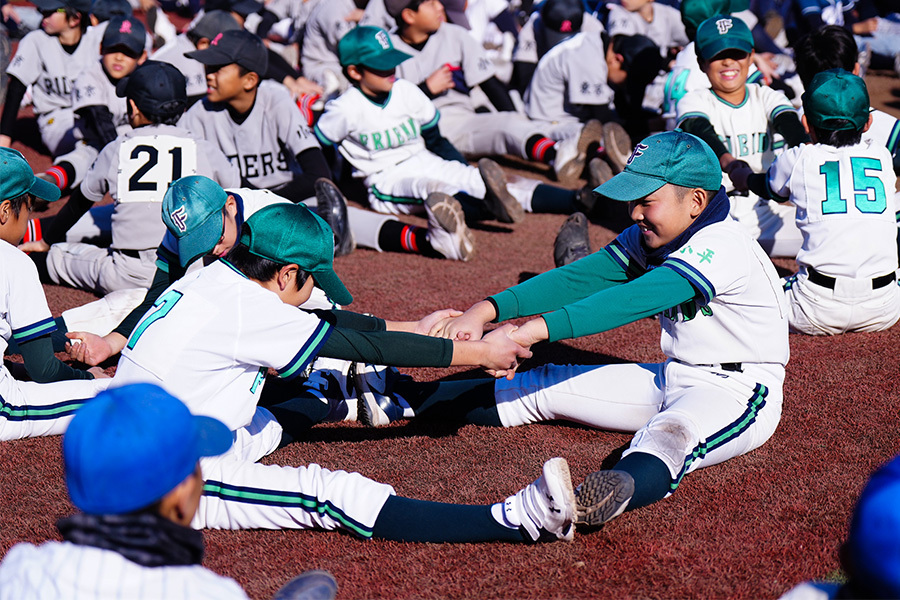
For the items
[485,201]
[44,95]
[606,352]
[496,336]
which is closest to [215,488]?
[496,336]

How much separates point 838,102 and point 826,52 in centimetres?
164

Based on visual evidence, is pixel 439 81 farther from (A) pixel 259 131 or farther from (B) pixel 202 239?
(B) pixel 202 239

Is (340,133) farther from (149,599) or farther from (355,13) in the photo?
(149,599)

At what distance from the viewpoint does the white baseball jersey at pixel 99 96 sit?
7.19m

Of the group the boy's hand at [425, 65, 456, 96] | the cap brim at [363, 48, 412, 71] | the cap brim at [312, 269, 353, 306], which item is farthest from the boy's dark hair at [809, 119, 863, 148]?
the boy's hand at [425, 65, 456, 96]

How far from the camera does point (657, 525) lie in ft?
9.86

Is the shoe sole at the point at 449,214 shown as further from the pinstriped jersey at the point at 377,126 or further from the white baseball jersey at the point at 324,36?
the white baseball jersey at the point at 324,36

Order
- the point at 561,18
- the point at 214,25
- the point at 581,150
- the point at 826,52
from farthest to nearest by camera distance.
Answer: the point at 561,18 → the point at 214,25 → the point at 581,150 → the point at 826,52

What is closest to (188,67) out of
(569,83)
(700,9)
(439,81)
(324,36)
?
(324,36)

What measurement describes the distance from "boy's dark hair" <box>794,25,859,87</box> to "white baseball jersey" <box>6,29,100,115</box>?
6.15m

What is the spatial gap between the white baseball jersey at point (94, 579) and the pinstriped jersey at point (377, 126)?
17.5 ft

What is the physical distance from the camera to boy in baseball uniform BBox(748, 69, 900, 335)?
4.45 m

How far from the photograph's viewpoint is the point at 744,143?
19.6 ft

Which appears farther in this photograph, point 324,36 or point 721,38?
point 324,36
